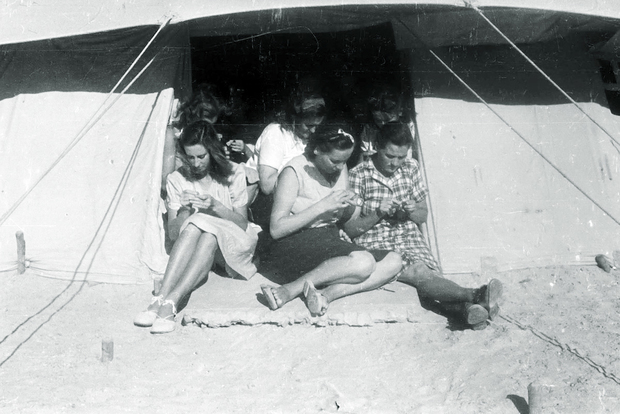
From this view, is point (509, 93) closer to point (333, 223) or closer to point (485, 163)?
point (485, 163)

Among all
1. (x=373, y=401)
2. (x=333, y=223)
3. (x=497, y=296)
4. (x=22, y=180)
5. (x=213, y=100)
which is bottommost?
(x=373, y=401)

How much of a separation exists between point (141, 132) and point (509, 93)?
2.56 meters

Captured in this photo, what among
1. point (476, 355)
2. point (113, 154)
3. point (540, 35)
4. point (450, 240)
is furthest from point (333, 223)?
point (540, 35)

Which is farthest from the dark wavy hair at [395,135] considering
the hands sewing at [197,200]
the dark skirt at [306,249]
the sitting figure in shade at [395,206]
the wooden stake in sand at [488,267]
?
the hands sewing at [197,200]

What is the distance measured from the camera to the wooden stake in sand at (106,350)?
4.30m

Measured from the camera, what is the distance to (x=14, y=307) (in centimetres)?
504

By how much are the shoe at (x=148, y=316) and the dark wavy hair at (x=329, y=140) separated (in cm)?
126

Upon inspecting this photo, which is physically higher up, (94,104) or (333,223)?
(94,104)

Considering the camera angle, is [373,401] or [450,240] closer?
[373,401]

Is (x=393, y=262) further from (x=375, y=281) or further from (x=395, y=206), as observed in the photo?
(x=395, y=206)

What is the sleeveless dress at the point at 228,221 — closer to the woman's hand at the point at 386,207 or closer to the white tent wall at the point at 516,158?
the woman's hand at the point at 386,207

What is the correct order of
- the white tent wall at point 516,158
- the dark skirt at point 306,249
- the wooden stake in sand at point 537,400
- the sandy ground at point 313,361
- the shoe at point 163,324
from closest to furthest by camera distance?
the wooden stake in sand at point 537,400
the sandy ground at point 313,361
the shoe at point 163,324
the dark skirt at point 306,249
the white tent wall at point 516,158

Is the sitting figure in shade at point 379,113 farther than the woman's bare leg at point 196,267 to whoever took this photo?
Yes

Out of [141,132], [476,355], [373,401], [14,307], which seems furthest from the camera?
[141,132]
